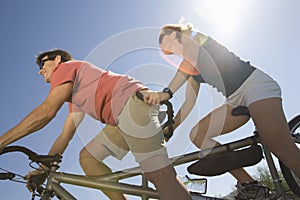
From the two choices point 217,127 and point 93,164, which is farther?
point 217,127

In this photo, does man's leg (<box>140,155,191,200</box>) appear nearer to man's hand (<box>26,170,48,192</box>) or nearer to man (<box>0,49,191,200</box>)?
man (<box>0,49,191,200</box>)

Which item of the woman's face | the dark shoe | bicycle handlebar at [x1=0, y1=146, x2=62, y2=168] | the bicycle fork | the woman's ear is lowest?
the dark shoe

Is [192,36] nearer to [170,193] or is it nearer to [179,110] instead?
[179,110]

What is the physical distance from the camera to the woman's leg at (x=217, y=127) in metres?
3.45

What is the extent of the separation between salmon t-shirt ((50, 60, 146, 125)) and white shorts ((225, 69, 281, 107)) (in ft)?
2.81

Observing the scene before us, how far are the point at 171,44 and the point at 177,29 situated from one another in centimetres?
14

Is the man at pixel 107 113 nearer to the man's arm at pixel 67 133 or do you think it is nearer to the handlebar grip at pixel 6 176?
the man's arm at pixel 67 133

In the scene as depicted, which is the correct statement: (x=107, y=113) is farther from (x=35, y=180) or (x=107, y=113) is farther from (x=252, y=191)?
(x=252, y=191)

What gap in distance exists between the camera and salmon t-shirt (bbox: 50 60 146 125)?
2840 millimetres

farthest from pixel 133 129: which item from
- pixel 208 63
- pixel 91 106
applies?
pixel 208 63

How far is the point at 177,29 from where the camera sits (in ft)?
11.2

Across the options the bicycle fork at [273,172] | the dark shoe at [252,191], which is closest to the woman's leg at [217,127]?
the dark shoe at [252,191]

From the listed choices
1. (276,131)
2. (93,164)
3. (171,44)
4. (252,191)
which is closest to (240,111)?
(276,131)

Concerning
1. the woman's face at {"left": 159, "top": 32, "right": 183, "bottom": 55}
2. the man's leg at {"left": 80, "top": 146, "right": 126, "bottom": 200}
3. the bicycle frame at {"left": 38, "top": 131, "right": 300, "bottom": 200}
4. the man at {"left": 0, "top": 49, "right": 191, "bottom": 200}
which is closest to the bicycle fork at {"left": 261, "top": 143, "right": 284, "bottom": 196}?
the bicycle frame at {"left": 38, "top": 131, "right": 300, "bottom": 200}
